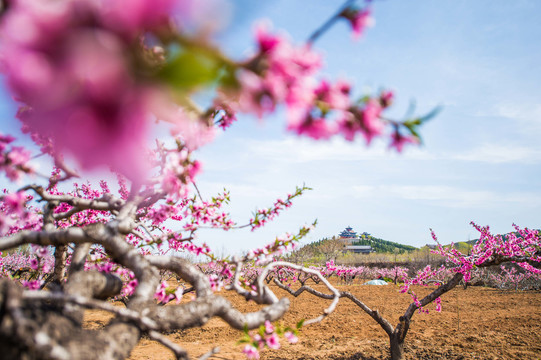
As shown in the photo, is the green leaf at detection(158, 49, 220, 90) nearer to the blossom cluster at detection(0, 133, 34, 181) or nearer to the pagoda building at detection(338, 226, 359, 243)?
the blossom cluster at detection(0, 133, 34, 181)

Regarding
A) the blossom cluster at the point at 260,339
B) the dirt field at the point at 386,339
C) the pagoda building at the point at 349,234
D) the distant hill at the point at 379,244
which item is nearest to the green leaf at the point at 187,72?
the blossom cluster at the point at 260,339

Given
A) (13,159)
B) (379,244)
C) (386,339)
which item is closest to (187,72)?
(13,159)

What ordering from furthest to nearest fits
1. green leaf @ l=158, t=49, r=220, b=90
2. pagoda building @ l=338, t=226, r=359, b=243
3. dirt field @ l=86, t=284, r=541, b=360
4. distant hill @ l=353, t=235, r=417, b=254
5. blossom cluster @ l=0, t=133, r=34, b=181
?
pagoda building @ l=338, t=226, r=359, b=243 → distant hill @ l=353, t=235, r=417, b=254 → dirt field @ l=86, t=284, r=541, b=360 → blossom cluster @ l=0, t=133, r=34, b=181 → green leaf @ l=158, t=49, r=220, b=90

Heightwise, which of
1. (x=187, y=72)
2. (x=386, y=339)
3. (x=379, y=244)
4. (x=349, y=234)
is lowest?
(x=386, y=339)

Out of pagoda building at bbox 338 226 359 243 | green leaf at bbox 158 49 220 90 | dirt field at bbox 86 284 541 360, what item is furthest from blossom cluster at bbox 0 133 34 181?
pagoda building at bbox 338 226 359 243

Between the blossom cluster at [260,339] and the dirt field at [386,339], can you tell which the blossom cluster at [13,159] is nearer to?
the blossom cluster at [260,339]

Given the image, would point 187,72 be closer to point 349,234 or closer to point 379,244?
point 379,244

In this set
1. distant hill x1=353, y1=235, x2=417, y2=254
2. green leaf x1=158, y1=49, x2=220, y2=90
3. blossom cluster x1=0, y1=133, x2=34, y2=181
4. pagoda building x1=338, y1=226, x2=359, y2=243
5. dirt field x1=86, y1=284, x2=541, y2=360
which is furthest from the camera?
pagoda building x1=338, y1=226, x2=359, y2=243

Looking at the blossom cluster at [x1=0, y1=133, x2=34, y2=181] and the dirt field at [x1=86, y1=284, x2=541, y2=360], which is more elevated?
the blossom cluster at [x1=0, y1=133, x2=34, y2=181]

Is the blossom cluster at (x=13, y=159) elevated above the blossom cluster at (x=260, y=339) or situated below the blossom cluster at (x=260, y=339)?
above

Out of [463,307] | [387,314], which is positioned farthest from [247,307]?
[463,307]

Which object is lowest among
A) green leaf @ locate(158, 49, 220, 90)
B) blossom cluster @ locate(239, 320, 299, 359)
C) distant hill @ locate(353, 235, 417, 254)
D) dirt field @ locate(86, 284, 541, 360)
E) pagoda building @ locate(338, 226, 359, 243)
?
dirt field @ locate(86, 284, 541, 360)

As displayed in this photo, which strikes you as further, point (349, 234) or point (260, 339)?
point (349, 234)

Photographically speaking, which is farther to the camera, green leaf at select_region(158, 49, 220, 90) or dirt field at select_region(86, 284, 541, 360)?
dirt field at select_region(86, 284, 541, 360)
